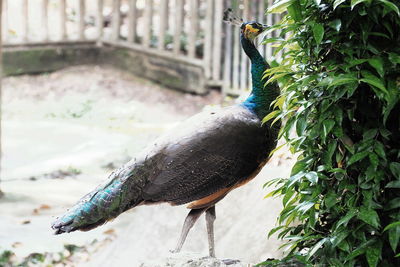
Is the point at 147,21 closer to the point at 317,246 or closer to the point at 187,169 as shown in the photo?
the point at 187,169

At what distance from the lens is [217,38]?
12.0 m

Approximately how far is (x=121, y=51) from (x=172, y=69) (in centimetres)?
130

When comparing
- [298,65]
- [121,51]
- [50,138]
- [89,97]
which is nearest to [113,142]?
[50,138]

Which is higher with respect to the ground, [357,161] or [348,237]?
[357,161]

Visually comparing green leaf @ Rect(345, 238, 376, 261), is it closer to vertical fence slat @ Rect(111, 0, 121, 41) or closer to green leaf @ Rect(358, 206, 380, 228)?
green leaf @ Rect(358, 206, 380, 228)

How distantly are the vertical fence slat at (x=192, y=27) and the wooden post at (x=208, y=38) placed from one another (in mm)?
267

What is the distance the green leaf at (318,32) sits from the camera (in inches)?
125

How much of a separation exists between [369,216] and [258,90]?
1486mm

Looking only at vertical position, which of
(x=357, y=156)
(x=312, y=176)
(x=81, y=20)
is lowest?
(x=81, y=20)

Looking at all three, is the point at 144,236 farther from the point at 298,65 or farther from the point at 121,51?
the point at 121,51

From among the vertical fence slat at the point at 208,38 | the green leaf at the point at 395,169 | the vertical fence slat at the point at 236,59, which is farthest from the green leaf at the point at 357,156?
the vertical fence slat at the point at 208,38

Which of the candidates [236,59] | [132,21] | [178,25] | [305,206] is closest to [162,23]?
[178,25]

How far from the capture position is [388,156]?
3.33m

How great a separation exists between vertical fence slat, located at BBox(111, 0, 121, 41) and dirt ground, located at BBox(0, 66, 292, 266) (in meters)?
0.65
